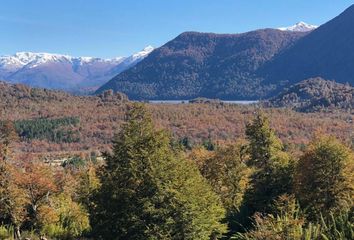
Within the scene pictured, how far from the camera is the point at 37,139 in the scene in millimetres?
161625

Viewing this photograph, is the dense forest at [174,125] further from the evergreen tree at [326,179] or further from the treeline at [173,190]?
the evergreen tree at [326,179]

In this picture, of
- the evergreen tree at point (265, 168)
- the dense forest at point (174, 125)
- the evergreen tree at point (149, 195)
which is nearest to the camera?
the evergreen tree at point (149, 195)

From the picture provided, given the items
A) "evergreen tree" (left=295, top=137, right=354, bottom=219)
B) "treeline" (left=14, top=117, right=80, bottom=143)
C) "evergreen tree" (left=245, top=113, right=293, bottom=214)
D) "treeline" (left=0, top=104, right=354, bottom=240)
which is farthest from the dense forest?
"evergreen tree" (left=295, top=137, right=354, bottom=219)

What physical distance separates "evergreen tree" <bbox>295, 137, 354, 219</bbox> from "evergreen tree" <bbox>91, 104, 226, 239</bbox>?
5.84 metres

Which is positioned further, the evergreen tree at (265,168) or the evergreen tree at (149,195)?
the evergreen tree at (265,168)

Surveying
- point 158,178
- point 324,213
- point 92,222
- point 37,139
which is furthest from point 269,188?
point 37,139

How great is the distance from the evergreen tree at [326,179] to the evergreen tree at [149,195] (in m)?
5.84

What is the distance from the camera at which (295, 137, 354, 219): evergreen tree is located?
Answer: 1198 inches

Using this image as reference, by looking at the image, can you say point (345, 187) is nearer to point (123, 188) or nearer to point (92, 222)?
point (123, 188)

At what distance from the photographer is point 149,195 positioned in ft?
102

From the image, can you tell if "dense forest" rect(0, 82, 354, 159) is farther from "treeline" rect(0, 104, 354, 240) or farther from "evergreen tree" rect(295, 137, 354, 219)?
"evergreen tree" rect(295, 137, 354, 219)

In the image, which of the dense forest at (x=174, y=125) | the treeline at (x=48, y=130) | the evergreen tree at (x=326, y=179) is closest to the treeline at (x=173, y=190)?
the evergreen tree at (x=326, y=179)

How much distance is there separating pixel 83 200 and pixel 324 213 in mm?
→ 21074

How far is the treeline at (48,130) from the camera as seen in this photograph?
6501 inches
